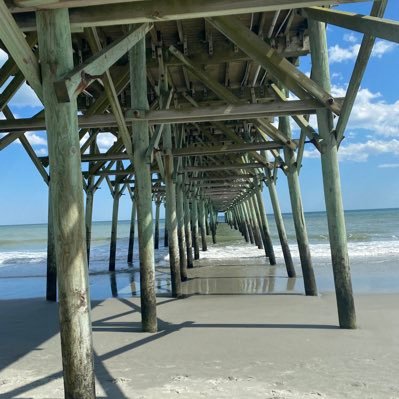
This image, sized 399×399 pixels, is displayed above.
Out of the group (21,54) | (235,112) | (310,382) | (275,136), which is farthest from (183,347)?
(275,136)

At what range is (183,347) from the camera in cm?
448

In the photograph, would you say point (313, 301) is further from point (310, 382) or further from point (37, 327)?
point (37, 327)

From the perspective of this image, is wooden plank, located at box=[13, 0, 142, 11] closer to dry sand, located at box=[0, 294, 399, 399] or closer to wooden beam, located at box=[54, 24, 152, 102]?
wooden beam, located at box=[54, 24, 152, 102]

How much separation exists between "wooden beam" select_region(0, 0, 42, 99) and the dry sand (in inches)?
92.9

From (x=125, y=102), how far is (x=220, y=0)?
6.95 m

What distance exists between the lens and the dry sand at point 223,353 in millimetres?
3338

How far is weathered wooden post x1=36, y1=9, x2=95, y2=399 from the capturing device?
104 inches

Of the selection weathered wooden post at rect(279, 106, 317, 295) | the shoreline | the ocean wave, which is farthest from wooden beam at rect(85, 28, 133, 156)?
the ocean wave

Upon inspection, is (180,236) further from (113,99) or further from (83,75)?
(83,75)

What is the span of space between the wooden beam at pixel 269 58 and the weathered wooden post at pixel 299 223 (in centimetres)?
317

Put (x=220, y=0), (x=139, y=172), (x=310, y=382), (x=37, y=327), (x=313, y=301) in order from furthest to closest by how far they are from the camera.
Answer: (x=313, y=301), (x=37, y=327), (x=139, y=172), (x=310, y=382), (x=220, y=0)

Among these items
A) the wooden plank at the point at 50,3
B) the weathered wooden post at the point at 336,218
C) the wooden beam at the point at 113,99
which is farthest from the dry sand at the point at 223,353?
the wooden plank at the point at 50,3

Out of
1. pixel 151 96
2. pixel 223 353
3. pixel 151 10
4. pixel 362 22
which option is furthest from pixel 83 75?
pixel 151 96

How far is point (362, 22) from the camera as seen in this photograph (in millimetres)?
3477
